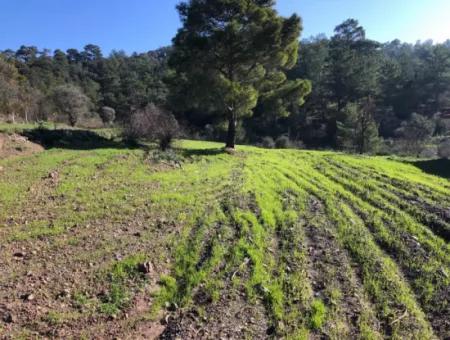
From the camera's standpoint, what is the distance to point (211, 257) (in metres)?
5.36

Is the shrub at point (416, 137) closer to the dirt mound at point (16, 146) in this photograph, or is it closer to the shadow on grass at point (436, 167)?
the shadow on grass at point (436, 167)

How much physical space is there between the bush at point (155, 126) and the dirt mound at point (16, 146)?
3.96 meters

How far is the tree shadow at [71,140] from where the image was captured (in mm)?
12062

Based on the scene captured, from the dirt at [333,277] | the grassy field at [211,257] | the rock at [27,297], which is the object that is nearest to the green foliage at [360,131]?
the grassy field at [211,257]

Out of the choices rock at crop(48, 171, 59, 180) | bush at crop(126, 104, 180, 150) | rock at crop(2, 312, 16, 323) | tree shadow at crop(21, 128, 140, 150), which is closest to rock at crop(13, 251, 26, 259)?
rock at crop(2, 312, 16, 323)

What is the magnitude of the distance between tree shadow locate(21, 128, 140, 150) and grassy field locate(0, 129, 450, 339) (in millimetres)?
2469

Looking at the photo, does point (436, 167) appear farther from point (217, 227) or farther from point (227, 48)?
point (217, 227)

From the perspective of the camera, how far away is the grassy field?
13.4ft

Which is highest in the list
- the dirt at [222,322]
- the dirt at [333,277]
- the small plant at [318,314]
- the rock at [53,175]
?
the rock at [53,175]

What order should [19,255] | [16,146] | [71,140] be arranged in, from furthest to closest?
[71,140] → [16,146] → [19,255]

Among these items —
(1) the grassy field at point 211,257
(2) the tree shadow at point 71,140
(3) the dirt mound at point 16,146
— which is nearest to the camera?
(1) the grassy field at point 211,257

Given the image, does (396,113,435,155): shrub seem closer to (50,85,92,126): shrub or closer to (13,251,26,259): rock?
(50,85,92,126): shrub

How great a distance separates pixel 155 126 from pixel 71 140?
3.16 metres

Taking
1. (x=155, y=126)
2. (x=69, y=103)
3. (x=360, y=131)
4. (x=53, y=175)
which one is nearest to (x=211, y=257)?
(x=53, y=175)
